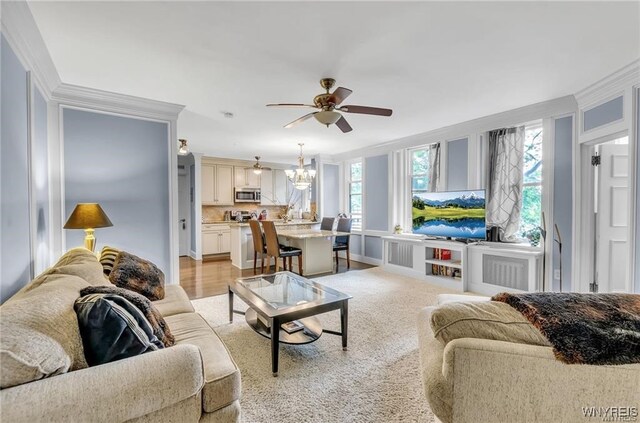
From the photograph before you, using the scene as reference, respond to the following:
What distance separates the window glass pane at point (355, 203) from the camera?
674 centimetres

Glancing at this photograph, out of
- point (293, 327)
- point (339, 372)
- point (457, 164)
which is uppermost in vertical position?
point (457, 164)

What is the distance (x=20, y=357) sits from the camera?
90 cm

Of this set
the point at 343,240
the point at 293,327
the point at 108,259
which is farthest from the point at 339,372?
the point at 343,240

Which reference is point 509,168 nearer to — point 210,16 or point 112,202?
point 210,16

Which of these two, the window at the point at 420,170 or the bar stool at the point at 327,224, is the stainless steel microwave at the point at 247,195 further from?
the window at the point at 420,170

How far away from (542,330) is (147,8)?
108 inches

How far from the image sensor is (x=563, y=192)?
137 inches

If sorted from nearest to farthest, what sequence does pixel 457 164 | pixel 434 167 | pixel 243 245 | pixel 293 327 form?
pixel 293 327, pixel 457 164, pixel 434 167, pixel 243 245

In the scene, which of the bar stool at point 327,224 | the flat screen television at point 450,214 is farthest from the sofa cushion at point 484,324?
the bar stool at point 327,224

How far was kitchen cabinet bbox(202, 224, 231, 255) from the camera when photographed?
684cm

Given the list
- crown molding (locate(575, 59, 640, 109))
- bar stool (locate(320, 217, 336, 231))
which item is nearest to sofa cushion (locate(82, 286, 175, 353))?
crown molding (locate(575, 59, 640, 109))

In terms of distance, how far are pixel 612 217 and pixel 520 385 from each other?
126 inches

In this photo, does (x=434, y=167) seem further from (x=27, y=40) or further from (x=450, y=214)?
(x=27, y=40)

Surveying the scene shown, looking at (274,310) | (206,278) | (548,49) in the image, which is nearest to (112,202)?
(206,278)
